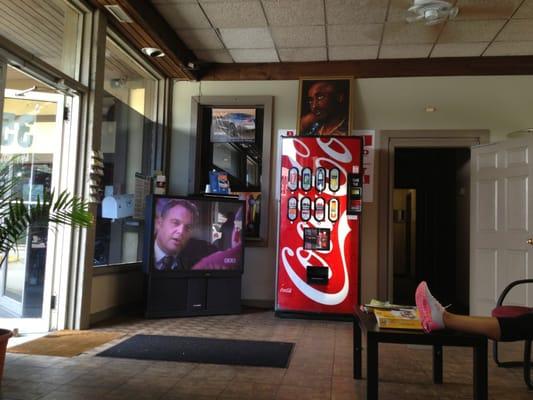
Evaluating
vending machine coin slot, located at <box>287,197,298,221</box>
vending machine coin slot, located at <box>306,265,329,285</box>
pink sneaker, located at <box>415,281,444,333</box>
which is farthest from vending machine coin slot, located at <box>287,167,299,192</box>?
pink sneaker, located at <box>415,281,444,333</box>

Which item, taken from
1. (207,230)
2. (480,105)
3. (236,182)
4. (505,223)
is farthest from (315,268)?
(480,105)

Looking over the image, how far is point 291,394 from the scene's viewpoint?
8.41 feet

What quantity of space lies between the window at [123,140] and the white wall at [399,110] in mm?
666

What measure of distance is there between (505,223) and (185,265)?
331 centimetres

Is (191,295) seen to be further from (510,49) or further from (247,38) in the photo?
(510,49)

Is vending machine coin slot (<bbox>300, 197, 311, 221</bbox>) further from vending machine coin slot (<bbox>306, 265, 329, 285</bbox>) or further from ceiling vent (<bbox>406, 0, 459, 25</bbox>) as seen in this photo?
ceiling vent (<bbox>406, 0, 459, 25</bbox>)

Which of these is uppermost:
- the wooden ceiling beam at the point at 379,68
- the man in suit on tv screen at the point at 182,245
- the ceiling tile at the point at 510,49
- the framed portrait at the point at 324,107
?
the ceiling tile at the point at 510,49

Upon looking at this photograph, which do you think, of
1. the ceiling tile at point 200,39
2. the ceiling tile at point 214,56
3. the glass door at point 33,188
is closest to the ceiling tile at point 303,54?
the ceiling tile at point 214,56

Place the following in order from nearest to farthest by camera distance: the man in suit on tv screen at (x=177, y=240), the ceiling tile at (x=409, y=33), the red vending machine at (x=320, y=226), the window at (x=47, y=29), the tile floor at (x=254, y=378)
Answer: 1. the tile floor at (x=254, y=378)
2. the window at (x=47, y=29)
3. the ceiling tile at (x=409, y=33)
4. the man in suit on tv screen at (x=177, y=240)
5. the red vending machine at (x=320, y=226)

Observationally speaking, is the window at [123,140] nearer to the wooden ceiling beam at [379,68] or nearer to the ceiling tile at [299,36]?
the wooden ceiling beam at [379,68]

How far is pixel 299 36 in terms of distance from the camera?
488 cm

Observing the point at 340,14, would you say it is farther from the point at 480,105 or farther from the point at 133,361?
the point at 133,361

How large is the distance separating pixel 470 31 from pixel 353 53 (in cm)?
124

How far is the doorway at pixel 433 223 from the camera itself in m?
6.24
